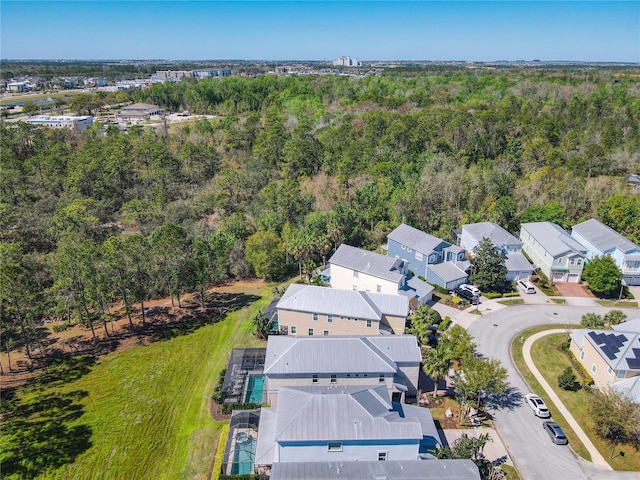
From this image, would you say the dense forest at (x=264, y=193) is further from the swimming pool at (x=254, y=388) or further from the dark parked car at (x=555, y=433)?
the dark parked car at (x=555, y=433)

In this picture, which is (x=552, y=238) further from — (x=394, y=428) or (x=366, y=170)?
(x=394, y=428)

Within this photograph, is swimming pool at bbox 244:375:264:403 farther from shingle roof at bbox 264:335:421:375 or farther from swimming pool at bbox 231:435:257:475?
swimming pool at bbox 231:435:257:475

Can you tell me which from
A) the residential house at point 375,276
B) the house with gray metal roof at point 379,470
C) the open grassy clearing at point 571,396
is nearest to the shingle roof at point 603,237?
the open grassy clearing at point 571,396

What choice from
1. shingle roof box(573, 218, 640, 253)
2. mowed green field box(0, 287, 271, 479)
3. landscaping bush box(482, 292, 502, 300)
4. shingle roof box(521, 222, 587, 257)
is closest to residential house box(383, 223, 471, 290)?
landscaping bush box(482, 292, 502, 300)

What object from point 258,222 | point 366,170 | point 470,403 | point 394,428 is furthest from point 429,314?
point 366,170

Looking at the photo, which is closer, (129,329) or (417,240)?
(129,329)

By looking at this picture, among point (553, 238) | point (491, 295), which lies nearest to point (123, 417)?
point (491, 295)

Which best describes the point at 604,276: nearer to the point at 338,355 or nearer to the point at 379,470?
the point at 338,355
